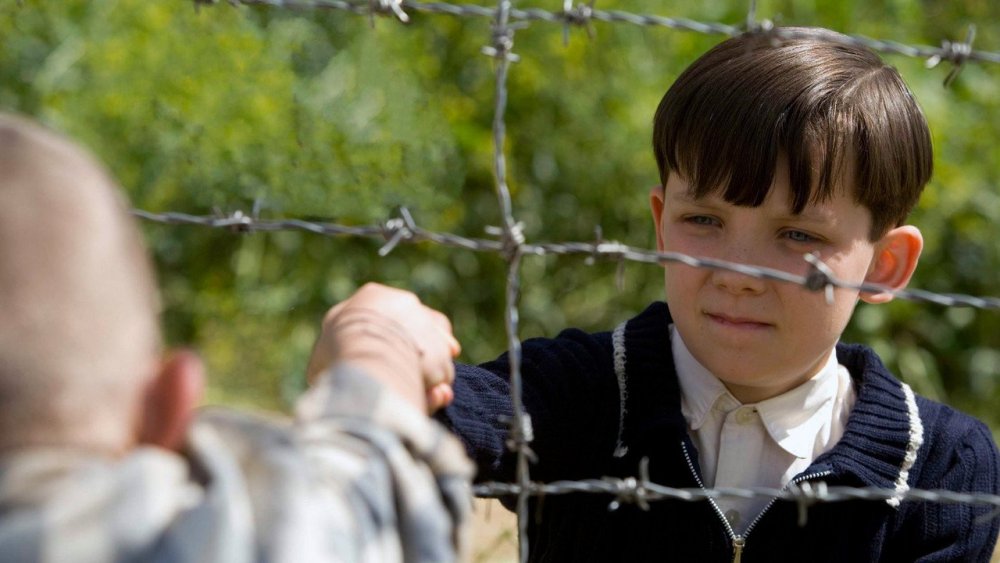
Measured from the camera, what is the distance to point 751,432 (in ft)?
6.09

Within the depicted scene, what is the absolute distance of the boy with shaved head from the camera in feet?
3.28

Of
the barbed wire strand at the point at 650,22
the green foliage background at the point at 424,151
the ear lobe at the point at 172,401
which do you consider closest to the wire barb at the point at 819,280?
the barbed wire strand at the point at 650,22

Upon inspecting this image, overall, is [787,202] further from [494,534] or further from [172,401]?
[494,534]

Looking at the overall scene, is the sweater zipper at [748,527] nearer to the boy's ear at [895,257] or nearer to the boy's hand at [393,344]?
the boy's ear at [895,257]

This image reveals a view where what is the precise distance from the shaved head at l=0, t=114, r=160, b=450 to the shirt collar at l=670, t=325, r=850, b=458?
3.14 ft

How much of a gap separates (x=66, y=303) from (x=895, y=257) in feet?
4.20

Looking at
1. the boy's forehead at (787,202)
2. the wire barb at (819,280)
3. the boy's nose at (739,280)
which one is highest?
the boy's forehead at (787,202)

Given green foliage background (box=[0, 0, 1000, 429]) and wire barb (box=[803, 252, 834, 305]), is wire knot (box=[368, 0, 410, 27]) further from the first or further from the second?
green foliage background (box=[0, 0, 1000, 429])

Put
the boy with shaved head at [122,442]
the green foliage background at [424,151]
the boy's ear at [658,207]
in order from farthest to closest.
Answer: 1. the green foliage background at [424,151]
2. the boy's ear at [658,207]
3. the boy with shaved head at [122,442]

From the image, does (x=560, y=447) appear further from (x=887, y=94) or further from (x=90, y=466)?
A: (x=90, y=466)

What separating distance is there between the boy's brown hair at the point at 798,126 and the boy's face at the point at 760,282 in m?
0.02

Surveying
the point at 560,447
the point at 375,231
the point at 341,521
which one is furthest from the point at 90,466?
the point at 560,447

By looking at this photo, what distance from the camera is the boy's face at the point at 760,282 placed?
1.76 metres

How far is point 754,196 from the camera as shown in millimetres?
1745
